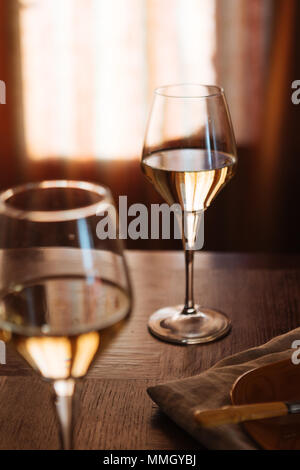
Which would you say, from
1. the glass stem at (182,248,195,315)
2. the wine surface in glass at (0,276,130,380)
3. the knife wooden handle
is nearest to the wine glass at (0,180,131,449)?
the wine surface in glass at (0,276,130,380)

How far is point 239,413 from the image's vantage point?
0.59m

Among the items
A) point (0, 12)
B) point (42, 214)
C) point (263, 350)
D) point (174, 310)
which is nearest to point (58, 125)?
point (0, 12)

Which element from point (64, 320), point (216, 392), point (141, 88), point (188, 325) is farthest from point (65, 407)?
point (141, 88)

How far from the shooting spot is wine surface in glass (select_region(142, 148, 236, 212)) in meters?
0.84

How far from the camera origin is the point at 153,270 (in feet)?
3.37

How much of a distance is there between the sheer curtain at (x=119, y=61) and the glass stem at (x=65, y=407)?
1743mm

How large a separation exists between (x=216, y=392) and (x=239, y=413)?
0.27 ft

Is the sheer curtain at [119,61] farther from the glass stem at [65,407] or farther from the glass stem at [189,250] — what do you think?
the glass stem at [65,407]
